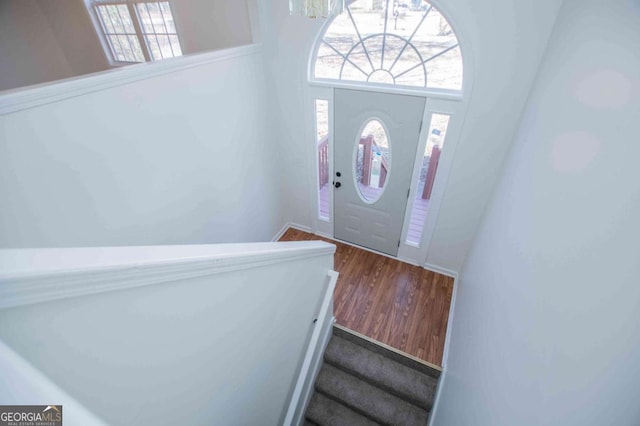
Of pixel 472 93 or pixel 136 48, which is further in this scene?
pixel 136 48

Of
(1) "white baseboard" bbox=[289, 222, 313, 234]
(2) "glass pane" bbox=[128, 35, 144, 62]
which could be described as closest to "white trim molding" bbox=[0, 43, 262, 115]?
(2) "glass pane" bbox=[128, 35, 144, 62]

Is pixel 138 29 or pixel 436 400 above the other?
pixel 138 29

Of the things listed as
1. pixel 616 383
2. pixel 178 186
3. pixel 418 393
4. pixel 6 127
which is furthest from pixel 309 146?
pixel 616 383

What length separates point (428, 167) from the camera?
3422mm

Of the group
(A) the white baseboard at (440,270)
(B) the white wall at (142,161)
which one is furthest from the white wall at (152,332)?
(A) the white baseboard at (440,270)

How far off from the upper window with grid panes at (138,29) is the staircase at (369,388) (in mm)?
3692

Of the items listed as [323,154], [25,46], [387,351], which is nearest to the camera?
[387,351]

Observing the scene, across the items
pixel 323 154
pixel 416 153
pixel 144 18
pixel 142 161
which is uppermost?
pixel 144 18

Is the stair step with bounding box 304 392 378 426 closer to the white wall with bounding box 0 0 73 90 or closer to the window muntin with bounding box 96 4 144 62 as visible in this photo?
the window muntin with bounding box 96 4 144 62

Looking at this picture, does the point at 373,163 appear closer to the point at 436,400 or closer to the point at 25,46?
the point at 436,400

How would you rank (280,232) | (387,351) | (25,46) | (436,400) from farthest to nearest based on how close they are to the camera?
(280,232), (25,46), (387,351), (436,400)

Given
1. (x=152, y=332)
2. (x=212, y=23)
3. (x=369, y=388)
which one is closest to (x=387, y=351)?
(x=369, y=388)

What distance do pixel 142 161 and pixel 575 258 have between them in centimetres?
223

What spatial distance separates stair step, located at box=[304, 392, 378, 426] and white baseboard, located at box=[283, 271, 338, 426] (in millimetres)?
79
